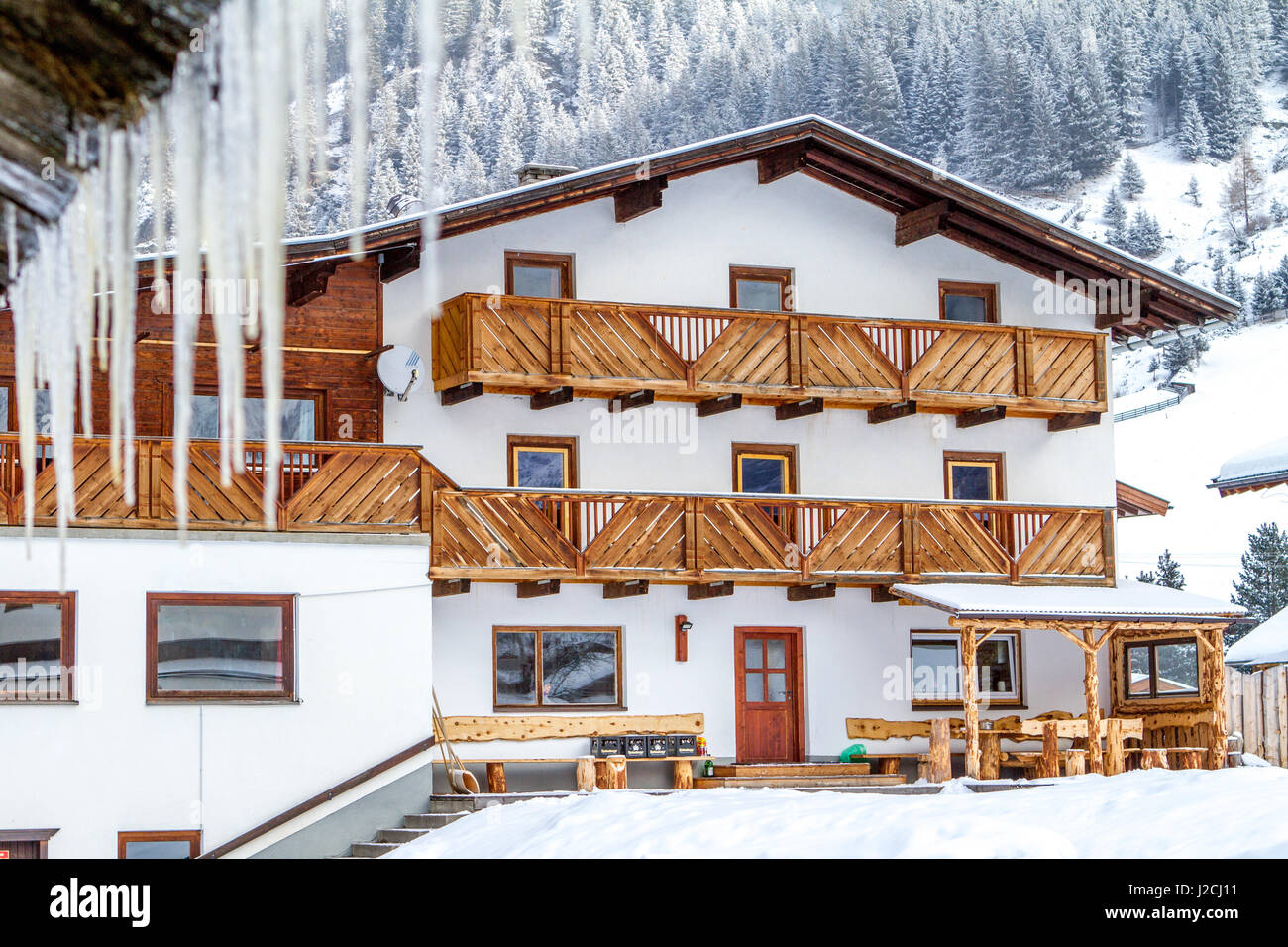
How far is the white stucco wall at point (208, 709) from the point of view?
1775 centimetres

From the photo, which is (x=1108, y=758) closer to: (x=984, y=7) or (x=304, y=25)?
(x=304, y=25)

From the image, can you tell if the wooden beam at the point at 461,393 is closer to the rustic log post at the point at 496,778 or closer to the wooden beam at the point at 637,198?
the wooden beam at the point at 637,198

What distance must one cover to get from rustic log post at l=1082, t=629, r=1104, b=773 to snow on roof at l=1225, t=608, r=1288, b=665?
276cm

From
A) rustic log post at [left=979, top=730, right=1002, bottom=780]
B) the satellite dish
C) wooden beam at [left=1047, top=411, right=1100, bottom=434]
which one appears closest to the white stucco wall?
the satellite dish

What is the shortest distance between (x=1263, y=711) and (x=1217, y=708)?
193 inches

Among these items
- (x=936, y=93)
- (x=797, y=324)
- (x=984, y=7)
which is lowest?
(x=797, y=324)

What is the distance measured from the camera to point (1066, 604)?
70.7 feet

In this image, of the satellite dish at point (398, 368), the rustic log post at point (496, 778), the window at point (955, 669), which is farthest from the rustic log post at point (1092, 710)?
the satellite dish at point (398, 368)

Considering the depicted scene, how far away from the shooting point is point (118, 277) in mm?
3199

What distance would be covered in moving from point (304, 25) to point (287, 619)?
16460 mm

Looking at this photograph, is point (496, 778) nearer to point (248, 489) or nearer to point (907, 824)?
point (248, 489)

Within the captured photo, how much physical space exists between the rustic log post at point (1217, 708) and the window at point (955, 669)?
8.86 feet
